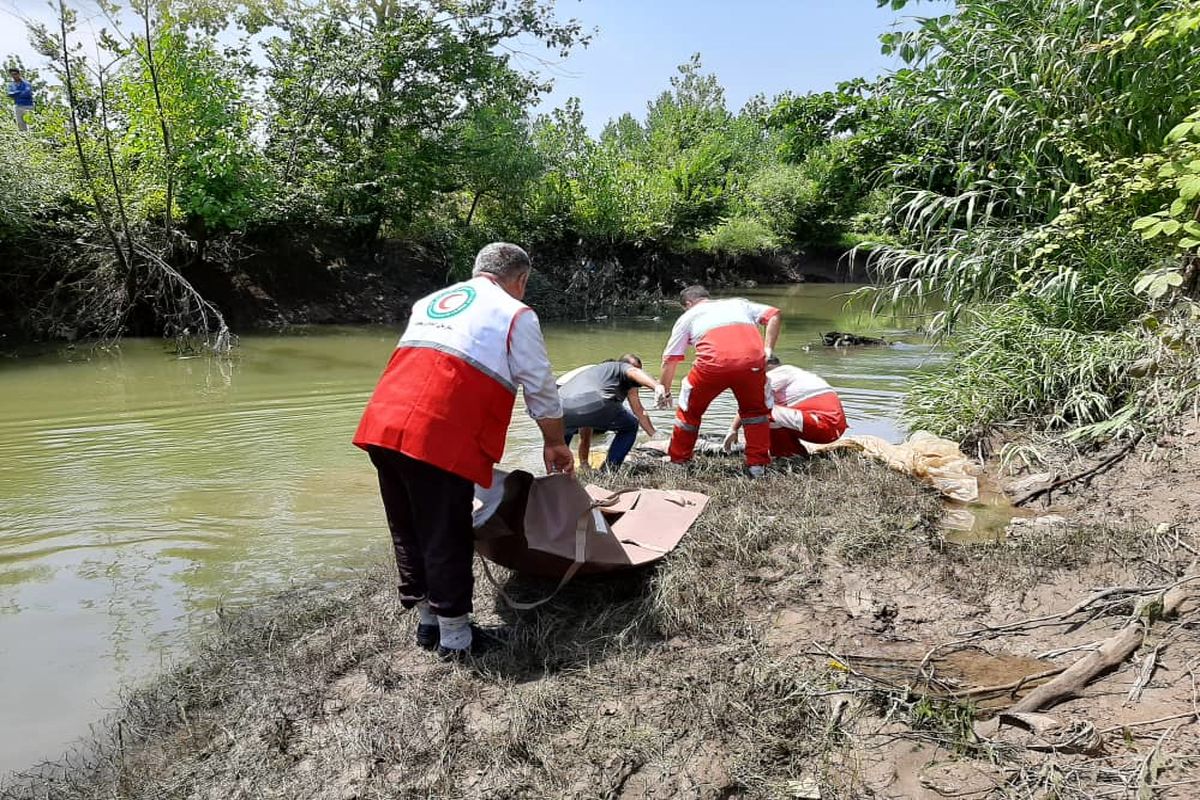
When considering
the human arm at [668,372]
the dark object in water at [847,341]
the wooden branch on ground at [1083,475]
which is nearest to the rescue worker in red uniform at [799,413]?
the human arm at [668,372]

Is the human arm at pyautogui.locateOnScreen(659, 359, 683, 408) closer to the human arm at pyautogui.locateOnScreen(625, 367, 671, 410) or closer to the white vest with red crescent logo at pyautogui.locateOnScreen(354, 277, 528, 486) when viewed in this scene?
the human arm at pyautogui.locateOnScreen(625, 367, 671, 410)

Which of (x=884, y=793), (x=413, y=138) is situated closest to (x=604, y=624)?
(x=884, y=793)

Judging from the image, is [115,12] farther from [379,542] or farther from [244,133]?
[379,542]

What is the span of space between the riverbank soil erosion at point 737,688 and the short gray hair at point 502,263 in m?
1.41

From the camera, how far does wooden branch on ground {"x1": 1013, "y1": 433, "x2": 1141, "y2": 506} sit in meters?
4.81

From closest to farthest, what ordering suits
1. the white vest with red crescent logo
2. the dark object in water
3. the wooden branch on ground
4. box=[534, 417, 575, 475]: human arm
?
the white vest with red crescent logo < box=[534, 417, 575, 475]: human arm < the wooden branch on ground < the dark object in water

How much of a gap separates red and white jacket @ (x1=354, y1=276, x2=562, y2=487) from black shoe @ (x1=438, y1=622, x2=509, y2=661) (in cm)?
68

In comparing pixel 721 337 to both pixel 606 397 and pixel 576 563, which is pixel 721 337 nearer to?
pixel 606 397

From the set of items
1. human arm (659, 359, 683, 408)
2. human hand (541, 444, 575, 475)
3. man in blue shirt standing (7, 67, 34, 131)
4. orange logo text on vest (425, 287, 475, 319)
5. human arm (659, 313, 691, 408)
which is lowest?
human hand (541, 444, 575, 475)

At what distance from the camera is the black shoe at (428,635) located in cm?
326

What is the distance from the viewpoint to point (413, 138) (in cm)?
1833

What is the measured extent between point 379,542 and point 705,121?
3182cm

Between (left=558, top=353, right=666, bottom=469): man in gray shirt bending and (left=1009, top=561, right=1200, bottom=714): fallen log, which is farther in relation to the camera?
(left=558, top=353, right=666, bottom=469): man in gray shirt bending

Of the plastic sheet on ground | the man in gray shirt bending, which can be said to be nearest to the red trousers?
the man in gray shirt bending
